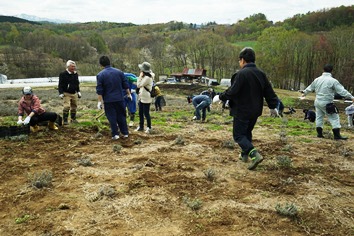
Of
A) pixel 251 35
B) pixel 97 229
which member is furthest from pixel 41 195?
pixel 251 35

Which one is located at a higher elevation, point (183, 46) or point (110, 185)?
point (183, 46)

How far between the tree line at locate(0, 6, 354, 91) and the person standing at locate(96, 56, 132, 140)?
39253mm

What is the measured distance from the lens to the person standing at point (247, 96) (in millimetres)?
5195

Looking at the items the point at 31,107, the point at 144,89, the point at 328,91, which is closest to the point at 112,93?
the point at 144,89

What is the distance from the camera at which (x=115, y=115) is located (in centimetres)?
750

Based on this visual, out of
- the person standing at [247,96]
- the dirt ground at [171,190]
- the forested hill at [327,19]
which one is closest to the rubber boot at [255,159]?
the person standing at [247,96]

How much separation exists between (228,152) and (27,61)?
7961 centimetres

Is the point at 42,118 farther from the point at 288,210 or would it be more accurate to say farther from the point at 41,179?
the point at 288,210

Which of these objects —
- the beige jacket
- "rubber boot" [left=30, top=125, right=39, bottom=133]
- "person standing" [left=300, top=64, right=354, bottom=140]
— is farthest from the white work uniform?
"rubber boot" [left=30, top=125, right=39, bottom=133]

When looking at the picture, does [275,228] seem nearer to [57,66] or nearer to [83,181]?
[83,181]

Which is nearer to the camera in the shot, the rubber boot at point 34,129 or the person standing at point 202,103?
the rubber boot at point 34,129

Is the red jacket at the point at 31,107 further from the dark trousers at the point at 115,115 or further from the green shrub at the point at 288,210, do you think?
the green shrub at the point at 288,210

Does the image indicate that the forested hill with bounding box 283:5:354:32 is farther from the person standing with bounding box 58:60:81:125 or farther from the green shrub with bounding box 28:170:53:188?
the green shrub with bounding box 28:170:53:188

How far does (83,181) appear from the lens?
4.73 m
